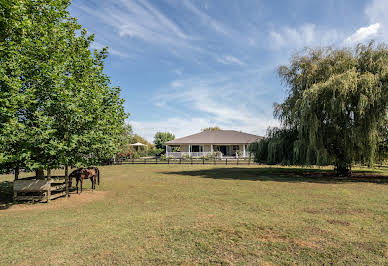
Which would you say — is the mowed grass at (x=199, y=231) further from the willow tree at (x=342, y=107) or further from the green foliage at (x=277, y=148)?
the green foliage at (x=277, y=148)

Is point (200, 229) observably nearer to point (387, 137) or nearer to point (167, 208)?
point (167, 208)

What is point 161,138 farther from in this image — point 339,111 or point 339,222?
point 339,222

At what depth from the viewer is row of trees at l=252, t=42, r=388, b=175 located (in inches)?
590

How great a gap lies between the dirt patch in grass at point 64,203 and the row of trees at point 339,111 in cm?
1317

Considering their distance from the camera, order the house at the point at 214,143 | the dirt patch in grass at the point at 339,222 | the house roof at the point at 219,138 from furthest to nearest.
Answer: the house roof at the point at 219,138, the house at the point at 214,143, the dirt patch in grass at the point at 339,222

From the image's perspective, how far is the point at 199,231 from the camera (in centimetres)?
591

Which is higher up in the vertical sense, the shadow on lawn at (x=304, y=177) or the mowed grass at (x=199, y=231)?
the shadow on lawn at (x=304, y=177)

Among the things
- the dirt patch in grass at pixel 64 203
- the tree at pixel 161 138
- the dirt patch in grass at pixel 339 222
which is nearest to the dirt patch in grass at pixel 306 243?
the dirt patch in grass at pixel 339 222

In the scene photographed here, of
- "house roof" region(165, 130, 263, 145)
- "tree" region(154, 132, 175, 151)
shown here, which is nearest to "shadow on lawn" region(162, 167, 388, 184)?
"house roof" region(165, 130, 263, 145)

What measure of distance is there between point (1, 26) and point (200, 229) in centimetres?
1119

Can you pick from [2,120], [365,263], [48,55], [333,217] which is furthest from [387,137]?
[2,120]

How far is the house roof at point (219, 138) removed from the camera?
41.5 m

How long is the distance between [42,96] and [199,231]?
810 cm

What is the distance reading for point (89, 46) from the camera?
40.0ft
